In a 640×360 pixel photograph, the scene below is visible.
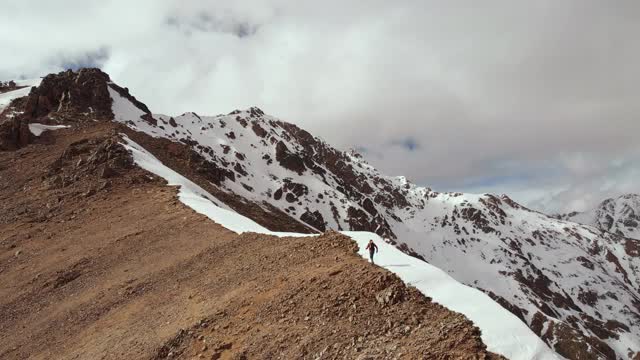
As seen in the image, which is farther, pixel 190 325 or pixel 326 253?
pixel 326 253

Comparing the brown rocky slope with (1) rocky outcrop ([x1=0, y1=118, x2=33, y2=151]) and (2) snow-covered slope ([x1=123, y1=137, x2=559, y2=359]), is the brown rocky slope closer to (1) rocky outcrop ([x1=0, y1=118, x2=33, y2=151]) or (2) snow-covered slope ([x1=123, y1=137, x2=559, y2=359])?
(2) snow-covered slope ([x1=123, y1=137, x2=559, y2=359])

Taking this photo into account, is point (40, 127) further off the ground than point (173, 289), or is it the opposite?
point (40, 127)

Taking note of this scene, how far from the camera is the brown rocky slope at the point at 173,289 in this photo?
1414 centimetres

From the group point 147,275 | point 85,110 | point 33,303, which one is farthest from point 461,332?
point 85,110

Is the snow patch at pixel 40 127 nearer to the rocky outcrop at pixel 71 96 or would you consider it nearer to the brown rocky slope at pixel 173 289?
the rocky outcrop at pixel 71 96

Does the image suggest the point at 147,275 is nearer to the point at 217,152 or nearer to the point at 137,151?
the point at 137,151

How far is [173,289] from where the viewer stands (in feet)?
73.8

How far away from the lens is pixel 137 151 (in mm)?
49188

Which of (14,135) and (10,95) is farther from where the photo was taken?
(10,95)

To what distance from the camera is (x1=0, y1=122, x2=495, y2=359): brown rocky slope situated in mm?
14141

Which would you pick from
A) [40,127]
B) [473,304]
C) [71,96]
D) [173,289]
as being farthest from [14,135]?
[473,304]

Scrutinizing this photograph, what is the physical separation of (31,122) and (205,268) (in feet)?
161

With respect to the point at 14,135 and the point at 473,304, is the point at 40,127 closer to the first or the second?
the point at 14,135

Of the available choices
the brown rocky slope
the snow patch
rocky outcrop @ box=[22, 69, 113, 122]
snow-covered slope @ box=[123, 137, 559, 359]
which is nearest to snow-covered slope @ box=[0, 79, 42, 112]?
rocky outcrop @ box=[22, 69, 113, 122]
